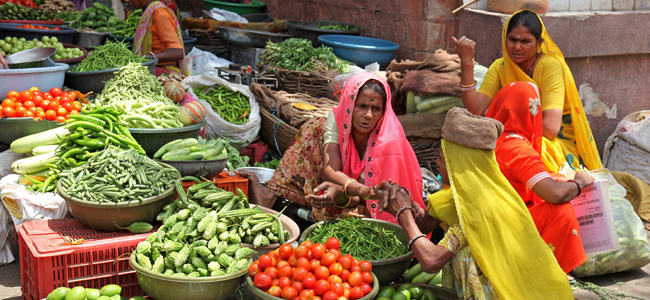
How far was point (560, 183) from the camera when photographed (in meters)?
2.73

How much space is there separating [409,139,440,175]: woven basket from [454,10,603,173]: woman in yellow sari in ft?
2.85

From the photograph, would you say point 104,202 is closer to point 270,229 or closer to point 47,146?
point 270,229

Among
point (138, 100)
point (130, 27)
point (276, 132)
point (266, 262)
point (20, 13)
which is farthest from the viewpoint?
point (20, 13)

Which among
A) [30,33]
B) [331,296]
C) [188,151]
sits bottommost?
[331,296]

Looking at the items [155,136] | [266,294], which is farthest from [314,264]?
[155,136]

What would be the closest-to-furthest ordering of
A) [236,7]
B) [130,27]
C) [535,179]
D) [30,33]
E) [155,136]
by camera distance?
[535,179], [155,136], [30,33], [130,27], [236,7]

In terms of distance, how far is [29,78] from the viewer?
14.5ft

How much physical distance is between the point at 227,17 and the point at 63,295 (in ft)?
21.2

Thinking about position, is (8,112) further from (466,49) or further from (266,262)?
(466,49)

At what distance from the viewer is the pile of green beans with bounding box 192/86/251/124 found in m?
5.47

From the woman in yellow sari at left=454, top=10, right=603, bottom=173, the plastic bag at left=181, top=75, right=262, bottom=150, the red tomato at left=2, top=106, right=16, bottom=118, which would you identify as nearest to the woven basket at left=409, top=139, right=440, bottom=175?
the woman in yellow sari at left=454, top=10, right=603, bottom=173

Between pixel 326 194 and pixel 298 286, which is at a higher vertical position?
pixel 326 194

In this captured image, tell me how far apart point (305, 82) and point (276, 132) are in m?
0.86

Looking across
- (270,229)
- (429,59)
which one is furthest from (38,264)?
(429,59)
